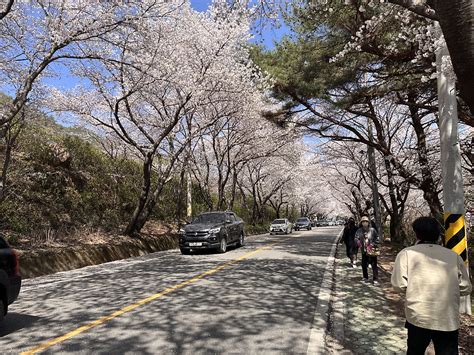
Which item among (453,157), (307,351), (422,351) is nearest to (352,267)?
(453,157)

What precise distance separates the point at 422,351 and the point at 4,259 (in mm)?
5474

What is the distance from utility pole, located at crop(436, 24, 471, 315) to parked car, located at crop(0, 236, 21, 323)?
22.5ft

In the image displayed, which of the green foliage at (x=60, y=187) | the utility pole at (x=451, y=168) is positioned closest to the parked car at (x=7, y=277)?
the utility pole at (x=451, y=168)

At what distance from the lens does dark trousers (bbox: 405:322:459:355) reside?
3.14m

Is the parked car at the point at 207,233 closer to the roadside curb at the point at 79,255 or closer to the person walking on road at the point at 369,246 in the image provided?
the roadside curb at the point at 79,255

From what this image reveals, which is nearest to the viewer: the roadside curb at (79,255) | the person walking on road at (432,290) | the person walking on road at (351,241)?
the person walking on road at (432,290)

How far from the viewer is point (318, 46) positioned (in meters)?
12.5

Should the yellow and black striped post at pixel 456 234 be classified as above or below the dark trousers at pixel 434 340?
above

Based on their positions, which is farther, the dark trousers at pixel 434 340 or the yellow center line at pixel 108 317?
the yellow center line at pixel 108 317

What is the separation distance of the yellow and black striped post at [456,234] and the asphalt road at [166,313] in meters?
2.57

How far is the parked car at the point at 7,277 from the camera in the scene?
546cm

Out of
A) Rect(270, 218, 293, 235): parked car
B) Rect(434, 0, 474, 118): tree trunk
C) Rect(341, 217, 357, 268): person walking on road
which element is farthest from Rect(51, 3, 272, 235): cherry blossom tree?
Rect(270, 218, 293, 235): parked car

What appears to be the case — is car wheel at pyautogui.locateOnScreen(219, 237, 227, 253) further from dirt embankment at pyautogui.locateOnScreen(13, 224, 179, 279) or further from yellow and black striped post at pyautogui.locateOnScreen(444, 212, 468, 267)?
yellow and black striped post at pyautogui.locateOnScreen(444, 212, 468, 267)

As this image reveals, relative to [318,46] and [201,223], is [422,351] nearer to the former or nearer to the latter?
[318,46]
